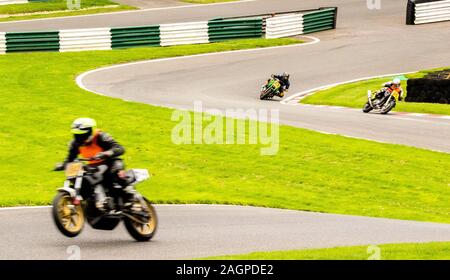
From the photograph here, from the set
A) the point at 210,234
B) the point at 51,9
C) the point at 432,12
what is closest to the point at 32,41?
the point at 51,9

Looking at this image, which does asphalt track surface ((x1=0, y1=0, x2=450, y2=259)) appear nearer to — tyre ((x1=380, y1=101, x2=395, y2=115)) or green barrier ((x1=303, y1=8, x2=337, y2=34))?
tyre ((x1=380, y1=101, x2=395, y2=115))

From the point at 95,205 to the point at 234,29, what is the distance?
32270 millimetres

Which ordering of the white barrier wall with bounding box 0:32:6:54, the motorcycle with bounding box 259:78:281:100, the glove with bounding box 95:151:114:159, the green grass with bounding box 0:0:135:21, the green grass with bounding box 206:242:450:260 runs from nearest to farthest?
1. the green grass with bounding box 206:242:450:260
2. the glove with bounding box 95:151:114:159
3. the motorcycle with bounding box 259:78:281:100
4. the white barrier wall with bounding box 0:32:6:54
5. the green grass with bounding box 0:0:135:21

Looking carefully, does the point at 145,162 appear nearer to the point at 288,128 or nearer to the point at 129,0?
the point at 288,128

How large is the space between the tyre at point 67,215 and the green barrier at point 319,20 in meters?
34.7

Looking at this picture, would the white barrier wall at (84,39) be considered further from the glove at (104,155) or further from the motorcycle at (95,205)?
the glove at (104,155)

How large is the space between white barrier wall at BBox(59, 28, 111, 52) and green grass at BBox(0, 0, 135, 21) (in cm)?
968

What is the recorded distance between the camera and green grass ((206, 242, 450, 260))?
39.7 ft

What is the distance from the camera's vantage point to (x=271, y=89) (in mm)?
32812

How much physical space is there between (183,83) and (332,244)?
22534 millimetres

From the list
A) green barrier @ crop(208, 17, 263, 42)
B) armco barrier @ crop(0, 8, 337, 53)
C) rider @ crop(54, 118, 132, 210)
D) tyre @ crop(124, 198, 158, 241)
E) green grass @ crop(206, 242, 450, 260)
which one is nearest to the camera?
green grass @ crop(206, 242, 450, 260)

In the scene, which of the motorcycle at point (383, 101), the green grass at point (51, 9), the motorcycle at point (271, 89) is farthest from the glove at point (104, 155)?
the green grass at point (51, 9)

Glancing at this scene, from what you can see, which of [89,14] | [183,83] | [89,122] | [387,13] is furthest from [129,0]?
[89,122]

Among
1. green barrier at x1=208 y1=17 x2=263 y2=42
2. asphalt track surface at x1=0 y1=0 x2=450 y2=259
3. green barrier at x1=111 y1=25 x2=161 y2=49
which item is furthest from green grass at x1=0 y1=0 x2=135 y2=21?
green barrier at x1=208 y1=17 x2=263 y2=42
